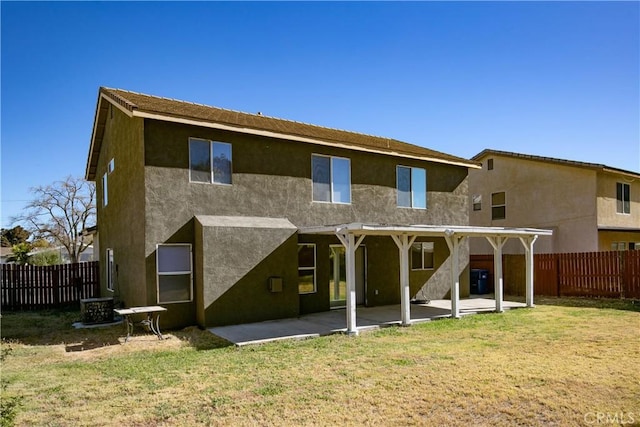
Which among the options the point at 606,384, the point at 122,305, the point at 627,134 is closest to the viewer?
the point at 606,384

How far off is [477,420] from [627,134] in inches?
618

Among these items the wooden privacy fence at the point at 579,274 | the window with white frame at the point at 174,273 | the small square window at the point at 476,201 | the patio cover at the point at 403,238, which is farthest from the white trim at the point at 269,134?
the small square window at the point at 476,201

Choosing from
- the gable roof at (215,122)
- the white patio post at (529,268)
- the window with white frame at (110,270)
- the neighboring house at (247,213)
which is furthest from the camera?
the window with white frame at (110,270)

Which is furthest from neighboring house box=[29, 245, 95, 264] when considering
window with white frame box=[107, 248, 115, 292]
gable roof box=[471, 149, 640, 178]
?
gable roof box=[471, 149, 640, 178]

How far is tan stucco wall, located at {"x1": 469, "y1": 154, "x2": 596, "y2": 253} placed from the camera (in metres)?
20.0

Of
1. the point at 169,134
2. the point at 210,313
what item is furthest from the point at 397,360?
the point at 169,134

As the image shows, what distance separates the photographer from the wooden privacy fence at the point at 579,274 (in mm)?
15422

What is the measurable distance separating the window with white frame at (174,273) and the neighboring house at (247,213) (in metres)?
0.03

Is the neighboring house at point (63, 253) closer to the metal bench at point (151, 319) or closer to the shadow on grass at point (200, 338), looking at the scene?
the metal bench at point (151, 319)

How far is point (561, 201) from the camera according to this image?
20922 millimetres

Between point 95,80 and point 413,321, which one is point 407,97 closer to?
point 413,321

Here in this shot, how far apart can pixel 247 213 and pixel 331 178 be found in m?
3.15

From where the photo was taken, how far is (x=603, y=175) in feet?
66.2

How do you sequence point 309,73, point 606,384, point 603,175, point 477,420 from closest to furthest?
point 477,420
point 606,384
point 309,73
point 603,175
